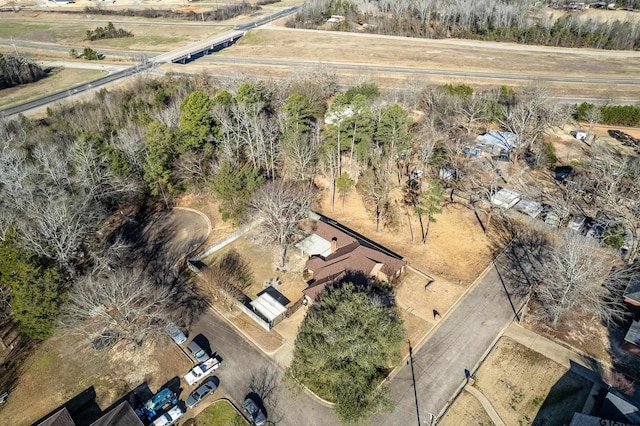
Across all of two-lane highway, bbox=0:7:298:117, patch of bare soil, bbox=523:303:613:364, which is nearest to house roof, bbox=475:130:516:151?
patch of bare soil, bbox=523:303:613:364

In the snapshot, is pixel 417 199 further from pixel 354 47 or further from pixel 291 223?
pixel 354 47

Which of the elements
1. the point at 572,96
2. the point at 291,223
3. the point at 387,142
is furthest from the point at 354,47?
the point at 291,223

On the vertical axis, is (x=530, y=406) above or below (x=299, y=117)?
below

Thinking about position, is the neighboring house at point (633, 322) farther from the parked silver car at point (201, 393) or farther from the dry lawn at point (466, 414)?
the parked silver car at point (201, 393)

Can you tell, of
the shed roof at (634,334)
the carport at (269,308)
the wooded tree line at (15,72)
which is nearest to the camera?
the shed roof at (634,334)

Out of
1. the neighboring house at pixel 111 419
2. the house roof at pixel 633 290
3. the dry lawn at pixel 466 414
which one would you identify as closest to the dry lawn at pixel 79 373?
the neighboring house at pixel 111 419

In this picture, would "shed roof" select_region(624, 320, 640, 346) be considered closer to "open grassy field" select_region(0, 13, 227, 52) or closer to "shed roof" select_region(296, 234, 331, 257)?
"shed roof" select_region(296, 234, 331, 257)
